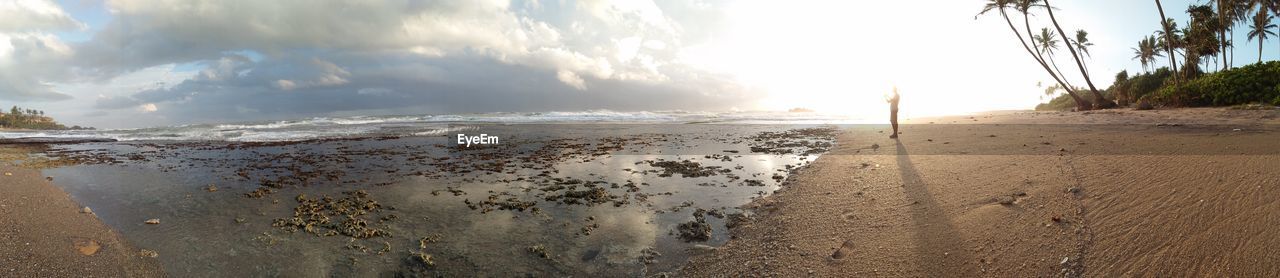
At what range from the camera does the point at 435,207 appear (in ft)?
22.8

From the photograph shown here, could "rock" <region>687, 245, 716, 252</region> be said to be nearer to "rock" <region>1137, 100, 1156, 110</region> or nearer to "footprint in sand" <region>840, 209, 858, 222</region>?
"footprint in sand" <region>840, 209, 858, 222</region>

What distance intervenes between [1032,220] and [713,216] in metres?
3.25

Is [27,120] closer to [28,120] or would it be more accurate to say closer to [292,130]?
[28,120]

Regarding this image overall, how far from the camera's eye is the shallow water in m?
4.73

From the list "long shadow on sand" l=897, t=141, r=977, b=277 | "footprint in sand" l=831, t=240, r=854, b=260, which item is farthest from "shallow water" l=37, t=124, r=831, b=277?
"long shadow on sand" l=897, t=141, r=977, b=277

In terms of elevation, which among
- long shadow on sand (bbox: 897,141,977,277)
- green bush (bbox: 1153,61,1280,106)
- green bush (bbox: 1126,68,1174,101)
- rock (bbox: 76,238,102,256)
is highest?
green bush (bbox: 1126,68,1174,101)

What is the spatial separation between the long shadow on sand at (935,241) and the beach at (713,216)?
0.02m

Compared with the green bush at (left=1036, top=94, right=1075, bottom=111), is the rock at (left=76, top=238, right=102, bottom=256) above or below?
below

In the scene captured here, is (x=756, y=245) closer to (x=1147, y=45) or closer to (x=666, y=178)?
(x=666, y=178)

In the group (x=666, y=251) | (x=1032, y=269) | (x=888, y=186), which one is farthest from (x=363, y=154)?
(x=1032, y=269)

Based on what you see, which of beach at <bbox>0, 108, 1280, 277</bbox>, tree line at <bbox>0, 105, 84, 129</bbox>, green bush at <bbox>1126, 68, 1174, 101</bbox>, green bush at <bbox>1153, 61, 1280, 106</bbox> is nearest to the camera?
beach at <bbox>0, 108, 1280, 277</bbox>

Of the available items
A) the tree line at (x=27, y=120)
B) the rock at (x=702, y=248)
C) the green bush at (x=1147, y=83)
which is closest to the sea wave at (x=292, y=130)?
the green bush at (x=1147, y=83)

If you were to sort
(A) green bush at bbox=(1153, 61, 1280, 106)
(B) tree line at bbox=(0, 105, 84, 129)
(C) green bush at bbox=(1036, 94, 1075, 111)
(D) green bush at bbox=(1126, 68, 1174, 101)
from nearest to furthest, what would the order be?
(A) green bush at bbox=(1153, 61, 1280, 106)
(D) green bush at bbox=(1126, 68, 1174, 101)
(C) green bush at bbox=(1036, 94, 1075, 111)
(B) tree line at bbox=(0, 105, 84, 129)

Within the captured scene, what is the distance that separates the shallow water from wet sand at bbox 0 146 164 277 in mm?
206
